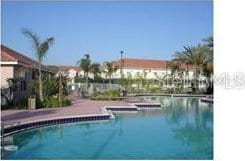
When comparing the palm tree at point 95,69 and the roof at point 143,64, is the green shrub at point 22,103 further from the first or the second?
the roof at point 143,64

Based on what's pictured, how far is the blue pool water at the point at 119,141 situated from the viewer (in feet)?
21.8

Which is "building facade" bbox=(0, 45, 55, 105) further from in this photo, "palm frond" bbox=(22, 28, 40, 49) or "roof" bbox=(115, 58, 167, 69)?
"roof" bbox=(115, 58, 167, 69)

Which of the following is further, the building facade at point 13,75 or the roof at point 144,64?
the roof at point 144,64

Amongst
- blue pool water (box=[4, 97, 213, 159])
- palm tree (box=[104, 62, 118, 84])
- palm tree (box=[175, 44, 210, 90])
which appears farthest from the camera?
palm tree (box=[104, 62, 118, 84])

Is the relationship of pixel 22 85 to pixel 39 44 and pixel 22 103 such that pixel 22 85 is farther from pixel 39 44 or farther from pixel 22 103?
pixel 39 44

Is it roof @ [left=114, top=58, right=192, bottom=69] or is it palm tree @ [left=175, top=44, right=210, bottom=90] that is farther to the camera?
roof @ [left=114, top=58, right=192, bottom=69]

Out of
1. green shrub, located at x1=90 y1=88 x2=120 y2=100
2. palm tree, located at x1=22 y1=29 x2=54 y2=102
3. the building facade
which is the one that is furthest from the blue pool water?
green shrub, located at x1=90 y1=88 x2=120 y2=100

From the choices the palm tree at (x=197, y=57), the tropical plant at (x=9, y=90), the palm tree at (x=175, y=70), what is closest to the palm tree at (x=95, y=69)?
the palm tree at (x=175, y=70)

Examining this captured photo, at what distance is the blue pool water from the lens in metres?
6.65

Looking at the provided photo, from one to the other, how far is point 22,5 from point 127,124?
405 cm
